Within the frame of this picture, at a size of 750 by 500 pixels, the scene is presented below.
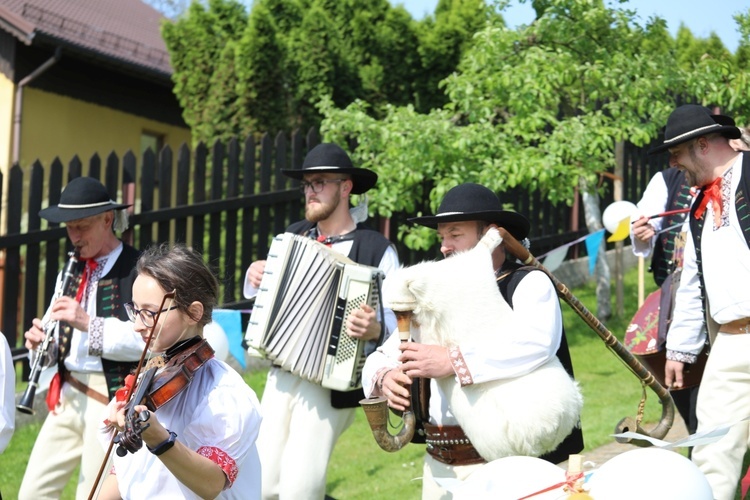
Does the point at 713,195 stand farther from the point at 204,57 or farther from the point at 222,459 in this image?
the point at 204,57

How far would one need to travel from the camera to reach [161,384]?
3283 millimetres

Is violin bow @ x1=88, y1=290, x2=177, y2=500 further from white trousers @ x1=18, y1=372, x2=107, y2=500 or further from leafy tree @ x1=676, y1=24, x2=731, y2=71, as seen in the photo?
leafy tree @ x1=676, y1=24, x2=731, y2=71

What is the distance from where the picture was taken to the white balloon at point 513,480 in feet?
11.3

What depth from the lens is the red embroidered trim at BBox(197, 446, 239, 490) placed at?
3287 millimetres

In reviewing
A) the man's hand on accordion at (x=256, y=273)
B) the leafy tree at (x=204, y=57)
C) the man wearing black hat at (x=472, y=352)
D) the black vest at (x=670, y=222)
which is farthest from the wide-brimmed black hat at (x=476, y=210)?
the leafy tree at (x=204, y=57)

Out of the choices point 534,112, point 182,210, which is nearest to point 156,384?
point 182,210

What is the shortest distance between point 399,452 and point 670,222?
8.33ft

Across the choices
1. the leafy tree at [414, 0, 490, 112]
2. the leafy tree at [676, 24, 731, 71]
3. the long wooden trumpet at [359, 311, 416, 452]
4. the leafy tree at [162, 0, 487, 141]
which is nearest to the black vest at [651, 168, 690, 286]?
the long wooden trumpet at [359, 311, 416, 452]

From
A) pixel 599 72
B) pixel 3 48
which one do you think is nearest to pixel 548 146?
pixel 599 72

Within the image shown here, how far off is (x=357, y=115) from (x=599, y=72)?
7.20 ft

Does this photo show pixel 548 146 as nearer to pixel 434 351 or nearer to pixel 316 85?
pixel 316 85

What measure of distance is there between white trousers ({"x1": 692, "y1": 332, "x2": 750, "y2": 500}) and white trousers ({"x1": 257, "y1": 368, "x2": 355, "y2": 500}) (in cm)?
181

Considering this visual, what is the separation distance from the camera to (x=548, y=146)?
30.9ft

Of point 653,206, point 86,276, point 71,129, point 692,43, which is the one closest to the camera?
point 86,276
